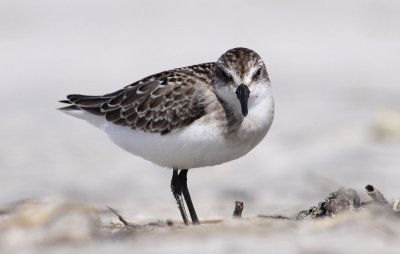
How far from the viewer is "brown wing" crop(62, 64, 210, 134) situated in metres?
6.56

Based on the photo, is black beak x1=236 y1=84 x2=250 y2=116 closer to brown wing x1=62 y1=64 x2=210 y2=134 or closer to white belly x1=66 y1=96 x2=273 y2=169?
white belly x1=66 y1=96 x2=273 y2=169

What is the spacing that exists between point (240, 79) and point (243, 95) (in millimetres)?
190

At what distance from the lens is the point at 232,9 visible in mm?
Result: 15898

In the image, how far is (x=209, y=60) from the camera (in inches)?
536

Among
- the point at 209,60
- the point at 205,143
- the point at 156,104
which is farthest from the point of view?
the point at 209,60

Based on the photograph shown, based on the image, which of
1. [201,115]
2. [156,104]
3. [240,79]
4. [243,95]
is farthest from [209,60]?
[243,95]

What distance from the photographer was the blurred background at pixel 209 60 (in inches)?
363

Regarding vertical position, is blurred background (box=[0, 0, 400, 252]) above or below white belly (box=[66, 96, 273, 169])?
above

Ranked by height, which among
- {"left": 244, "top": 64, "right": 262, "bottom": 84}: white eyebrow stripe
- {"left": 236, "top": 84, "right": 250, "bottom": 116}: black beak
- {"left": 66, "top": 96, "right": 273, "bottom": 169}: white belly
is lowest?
{"left": 66, "top": 96, "right": 273, "bottom": 169}: white belly

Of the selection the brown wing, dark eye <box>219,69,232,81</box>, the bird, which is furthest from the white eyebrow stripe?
the brown wing

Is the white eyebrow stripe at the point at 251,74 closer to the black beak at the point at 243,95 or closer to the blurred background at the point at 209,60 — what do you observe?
the black beak at the point at 243,95

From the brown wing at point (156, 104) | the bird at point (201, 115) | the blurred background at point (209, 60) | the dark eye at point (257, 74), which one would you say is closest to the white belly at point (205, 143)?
the bird at point (201, 115)

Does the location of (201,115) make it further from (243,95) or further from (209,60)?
(209,60)

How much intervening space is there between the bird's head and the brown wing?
190 mm
